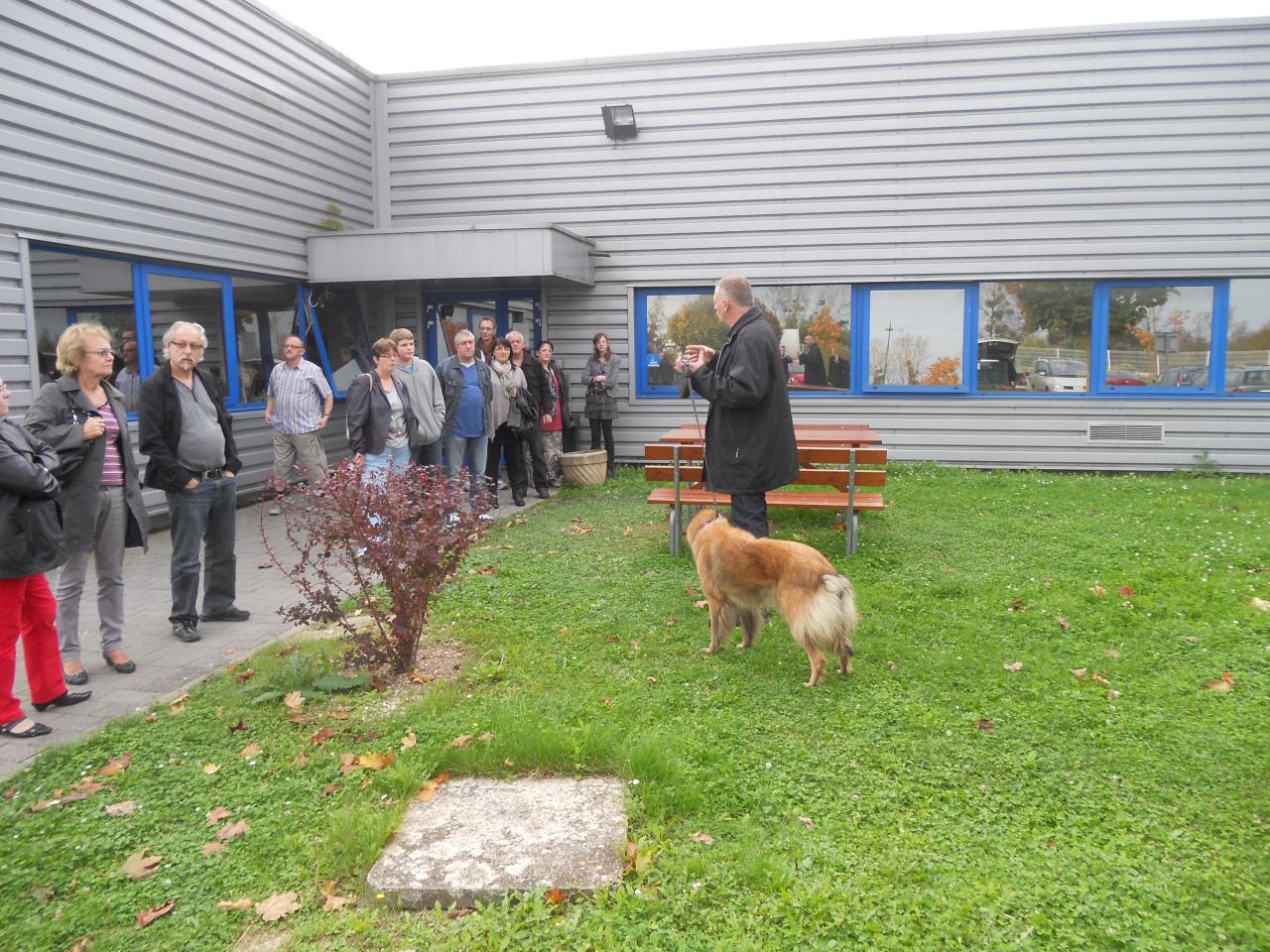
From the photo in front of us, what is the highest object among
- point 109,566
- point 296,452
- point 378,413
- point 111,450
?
point 378,413

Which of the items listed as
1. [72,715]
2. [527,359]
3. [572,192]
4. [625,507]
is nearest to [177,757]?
[72,715]

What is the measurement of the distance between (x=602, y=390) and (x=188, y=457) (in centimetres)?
695

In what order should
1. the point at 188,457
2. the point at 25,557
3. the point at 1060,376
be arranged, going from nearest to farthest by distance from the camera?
1. the point at 25,557
2. the point at 188,457
3. the point at 1060,376

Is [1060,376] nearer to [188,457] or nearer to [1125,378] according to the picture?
[1125,378]

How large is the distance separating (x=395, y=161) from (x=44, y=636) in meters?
10.6

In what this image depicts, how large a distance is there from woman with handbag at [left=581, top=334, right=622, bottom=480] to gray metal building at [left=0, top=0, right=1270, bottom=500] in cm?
91

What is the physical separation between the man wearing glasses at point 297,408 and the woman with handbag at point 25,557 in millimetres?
4782

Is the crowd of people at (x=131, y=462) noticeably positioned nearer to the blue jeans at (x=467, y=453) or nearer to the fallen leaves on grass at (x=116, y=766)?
the blue jeans at (x=467, y=453)

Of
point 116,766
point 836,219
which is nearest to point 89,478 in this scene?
point 116,766

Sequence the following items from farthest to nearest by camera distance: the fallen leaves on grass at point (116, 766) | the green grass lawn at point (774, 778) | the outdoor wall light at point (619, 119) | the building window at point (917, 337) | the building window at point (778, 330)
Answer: the building window at point (778, 330)
the outdoor wall light at point (619, 119)
the building window at point (917, 337)
the fallen leaves on grass at point (116, 766)
the green grass lawn at point (774, 778)

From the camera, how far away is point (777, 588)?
4.96 meters

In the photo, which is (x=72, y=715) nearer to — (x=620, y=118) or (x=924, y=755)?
(x=924, y=755)

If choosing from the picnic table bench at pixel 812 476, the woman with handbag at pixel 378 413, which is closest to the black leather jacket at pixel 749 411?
the picnic table bench at pixel 812 476

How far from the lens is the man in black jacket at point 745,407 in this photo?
5.24 m
